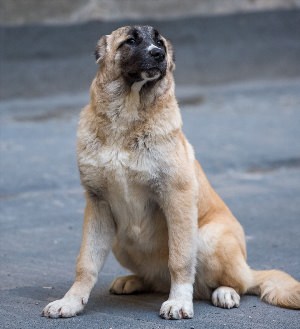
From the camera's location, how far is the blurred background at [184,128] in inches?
218

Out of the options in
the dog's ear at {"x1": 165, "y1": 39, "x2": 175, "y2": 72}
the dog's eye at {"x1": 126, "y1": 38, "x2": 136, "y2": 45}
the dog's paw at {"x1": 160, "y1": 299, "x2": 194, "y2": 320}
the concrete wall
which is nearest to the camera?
the dog's paw at {"x1": 160, "y1": 299, "x2": 194, "y2": 320}

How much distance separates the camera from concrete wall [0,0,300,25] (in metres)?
13.4

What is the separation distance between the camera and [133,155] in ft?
16.8

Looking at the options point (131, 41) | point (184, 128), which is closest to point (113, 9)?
point (184, 128)

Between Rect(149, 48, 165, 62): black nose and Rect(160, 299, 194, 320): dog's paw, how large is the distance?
1385mm

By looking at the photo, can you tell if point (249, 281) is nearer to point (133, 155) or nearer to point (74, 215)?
point (133, 155)

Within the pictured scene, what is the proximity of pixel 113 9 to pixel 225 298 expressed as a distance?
9446mm

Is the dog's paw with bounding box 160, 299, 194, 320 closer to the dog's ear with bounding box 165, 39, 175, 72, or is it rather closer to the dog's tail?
the dog's tail

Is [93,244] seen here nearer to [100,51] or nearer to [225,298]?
[225,298]

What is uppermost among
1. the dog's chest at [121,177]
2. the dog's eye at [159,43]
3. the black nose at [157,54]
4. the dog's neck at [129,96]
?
the dog's eye at [159,43]

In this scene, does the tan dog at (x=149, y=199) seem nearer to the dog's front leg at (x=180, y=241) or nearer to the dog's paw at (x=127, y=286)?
the dog's front leg at (x=180, y=241)

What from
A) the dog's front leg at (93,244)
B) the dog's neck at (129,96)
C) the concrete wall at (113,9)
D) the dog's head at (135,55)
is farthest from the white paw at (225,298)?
the concrete wall at (113,9)

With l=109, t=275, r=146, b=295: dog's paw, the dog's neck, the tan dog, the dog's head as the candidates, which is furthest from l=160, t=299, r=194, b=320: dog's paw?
the dog's head

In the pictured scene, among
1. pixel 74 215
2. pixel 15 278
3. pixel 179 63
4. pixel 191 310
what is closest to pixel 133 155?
pixel 191 310
